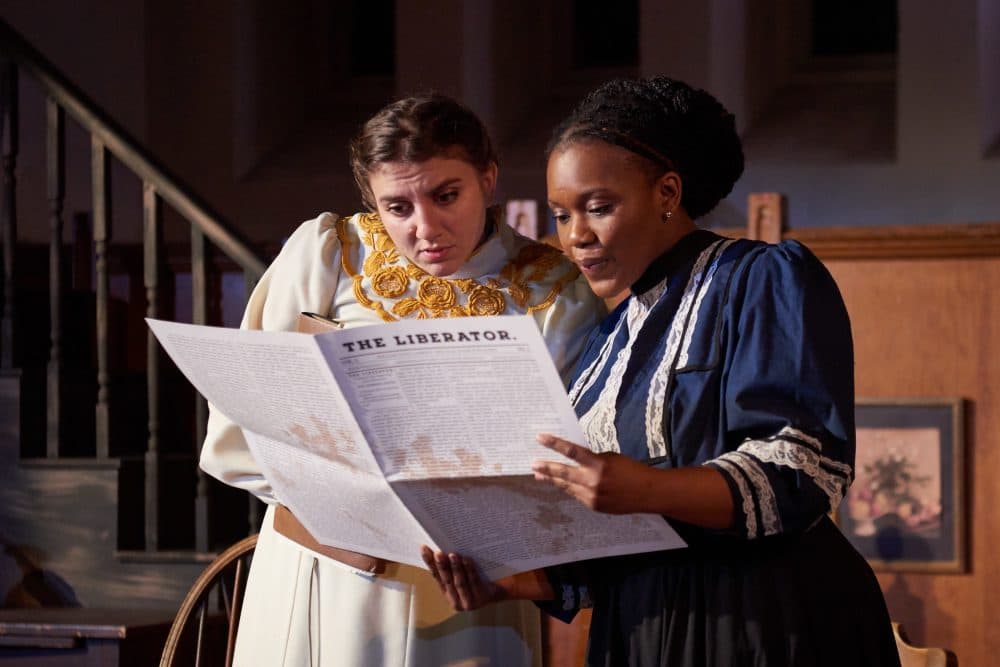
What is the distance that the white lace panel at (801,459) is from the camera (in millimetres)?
1305

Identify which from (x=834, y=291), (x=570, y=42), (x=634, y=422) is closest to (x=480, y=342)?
(x=634, y=422)

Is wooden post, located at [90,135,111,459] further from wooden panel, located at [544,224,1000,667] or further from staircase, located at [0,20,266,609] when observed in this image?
wooden panel, located at [544,224,1000,667]

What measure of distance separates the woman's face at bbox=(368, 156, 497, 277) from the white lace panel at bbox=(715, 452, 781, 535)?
69cm

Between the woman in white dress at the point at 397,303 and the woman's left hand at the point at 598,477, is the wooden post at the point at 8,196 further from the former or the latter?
the woman's left hand at the point at 598,477

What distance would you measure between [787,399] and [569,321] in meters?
0.62

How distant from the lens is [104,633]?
107 inches

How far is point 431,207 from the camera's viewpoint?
73.0 inches

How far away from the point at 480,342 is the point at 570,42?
5.62 meters

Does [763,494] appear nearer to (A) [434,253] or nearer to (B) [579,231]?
(B) [579,231]

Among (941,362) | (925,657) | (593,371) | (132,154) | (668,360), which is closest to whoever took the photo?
(668,360)

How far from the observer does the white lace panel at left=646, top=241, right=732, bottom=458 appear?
1.41 metres

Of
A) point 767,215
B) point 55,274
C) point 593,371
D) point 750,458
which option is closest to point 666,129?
point 593,371

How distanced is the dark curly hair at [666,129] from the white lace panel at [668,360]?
0.33 ft

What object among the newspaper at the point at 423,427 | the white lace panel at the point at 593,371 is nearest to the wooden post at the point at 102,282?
the newspaper at the point at 423,427
